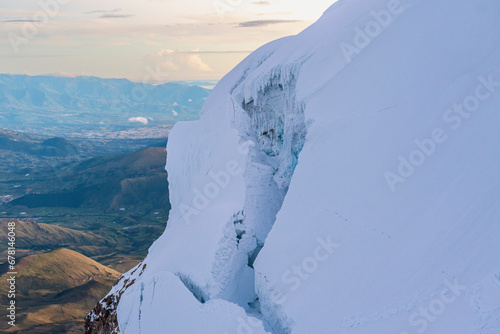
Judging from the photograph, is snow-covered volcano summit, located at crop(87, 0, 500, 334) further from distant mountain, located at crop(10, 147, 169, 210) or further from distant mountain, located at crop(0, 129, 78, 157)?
distant mountain, located at crop(0, 129, 78, 157)

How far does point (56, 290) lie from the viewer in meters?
49.4

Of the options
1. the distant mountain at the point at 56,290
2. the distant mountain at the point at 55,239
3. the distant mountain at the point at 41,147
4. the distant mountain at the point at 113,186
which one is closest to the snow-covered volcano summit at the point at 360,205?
the distant mountain at the point at 56,290

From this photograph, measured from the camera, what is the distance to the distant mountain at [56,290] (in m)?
36.1

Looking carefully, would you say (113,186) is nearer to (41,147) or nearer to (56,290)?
(56,290)

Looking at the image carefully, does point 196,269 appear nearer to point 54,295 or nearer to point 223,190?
point 223,190

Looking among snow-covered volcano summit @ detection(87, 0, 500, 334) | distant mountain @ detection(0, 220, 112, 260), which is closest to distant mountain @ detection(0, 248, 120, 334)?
distant mountain @ detection(0, 220, 112, 260)

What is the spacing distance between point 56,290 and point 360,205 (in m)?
50.1

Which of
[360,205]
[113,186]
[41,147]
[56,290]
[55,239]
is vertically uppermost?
[360,205]

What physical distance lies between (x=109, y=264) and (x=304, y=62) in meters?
59.6

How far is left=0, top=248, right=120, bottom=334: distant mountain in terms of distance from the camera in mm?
36125

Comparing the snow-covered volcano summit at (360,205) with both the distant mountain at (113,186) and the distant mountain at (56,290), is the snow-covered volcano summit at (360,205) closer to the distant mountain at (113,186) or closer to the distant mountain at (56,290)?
the distant mountain at (56,290)

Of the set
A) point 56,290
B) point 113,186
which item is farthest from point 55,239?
point 113,186

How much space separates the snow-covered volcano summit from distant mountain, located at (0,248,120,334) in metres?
27.4

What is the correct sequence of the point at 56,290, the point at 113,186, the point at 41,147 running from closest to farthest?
the point at 56,290 < the point at 113,186 < the point at 41,147
